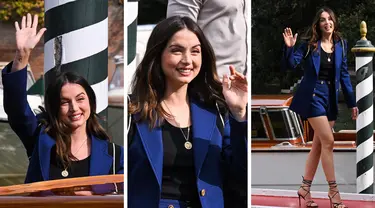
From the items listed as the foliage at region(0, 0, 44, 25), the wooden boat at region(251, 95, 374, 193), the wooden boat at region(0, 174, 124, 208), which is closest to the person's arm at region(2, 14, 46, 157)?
the wooden boat at region(0, 174, 124, 208)

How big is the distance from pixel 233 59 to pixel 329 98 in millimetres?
1409

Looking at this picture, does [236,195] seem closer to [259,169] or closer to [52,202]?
[52,202]

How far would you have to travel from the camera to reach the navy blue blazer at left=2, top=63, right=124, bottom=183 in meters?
2.40

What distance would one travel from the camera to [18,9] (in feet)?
17.4

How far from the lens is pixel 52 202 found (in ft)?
7.98

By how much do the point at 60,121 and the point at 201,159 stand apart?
47cm

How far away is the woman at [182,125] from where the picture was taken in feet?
7.11

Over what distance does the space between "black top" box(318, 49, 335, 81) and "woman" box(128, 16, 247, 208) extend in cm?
133

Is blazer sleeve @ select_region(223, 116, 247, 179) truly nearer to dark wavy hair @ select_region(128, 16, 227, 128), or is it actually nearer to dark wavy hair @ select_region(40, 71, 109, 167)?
dark wavy hair @ select_region(128, 16, 227, 128)

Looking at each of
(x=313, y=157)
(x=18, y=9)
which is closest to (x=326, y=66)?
(x=313, y=157)

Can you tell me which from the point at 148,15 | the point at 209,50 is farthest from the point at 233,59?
the point at 148,15

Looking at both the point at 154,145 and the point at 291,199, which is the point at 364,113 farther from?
the point at 154,145

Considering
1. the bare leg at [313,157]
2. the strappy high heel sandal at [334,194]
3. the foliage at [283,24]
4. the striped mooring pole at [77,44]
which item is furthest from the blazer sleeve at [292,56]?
the foliage at [283,24]

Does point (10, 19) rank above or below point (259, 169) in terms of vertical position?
above
